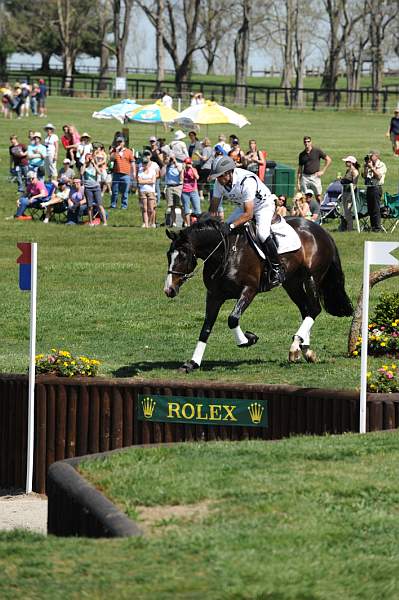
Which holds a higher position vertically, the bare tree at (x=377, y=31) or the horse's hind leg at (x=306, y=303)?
the bare tree at (x=377, y=31)

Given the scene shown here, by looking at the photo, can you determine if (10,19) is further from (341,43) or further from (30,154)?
(30,154)

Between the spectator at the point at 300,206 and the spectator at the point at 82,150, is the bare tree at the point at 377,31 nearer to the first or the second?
the spectator at the point at 82,150

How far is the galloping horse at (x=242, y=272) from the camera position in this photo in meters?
14.0

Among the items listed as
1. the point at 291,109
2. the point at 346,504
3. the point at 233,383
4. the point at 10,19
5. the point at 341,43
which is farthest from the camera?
the point at 10,19

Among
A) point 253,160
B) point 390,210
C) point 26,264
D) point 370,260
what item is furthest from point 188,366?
point 253,160

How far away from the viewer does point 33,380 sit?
1338 cm

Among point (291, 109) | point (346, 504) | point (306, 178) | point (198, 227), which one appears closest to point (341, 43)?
point (291, 109)

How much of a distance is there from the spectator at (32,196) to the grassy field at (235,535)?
20.6 meters

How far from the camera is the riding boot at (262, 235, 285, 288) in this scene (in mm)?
14539

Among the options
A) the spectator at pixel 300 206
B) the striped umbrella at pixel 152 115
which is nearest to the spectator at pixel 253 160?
the spectator at pixel 300 206

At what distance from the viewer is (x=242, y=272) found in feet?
47.1

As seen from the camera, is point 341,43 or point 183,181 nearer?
point 183,181

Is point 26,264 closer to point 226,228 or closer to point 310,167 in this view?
point 226,228

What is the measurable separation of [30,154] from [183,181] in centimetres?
732
